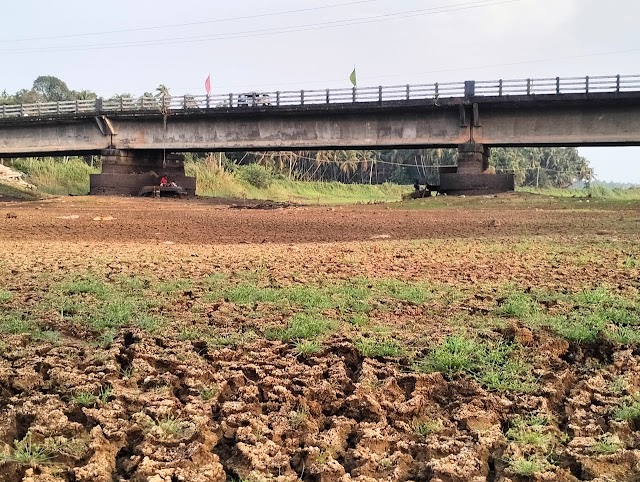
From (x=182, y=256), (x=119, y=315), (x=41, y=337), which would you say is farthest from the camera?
(x=182, y=256)

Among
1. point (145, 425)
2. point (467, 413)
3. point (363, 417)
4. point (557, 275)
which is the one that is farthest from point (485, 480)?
point (557, 275)

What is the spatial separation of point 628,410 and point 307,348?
2.29 metres

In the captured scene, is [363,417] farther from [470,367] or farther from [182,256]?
[182,256]

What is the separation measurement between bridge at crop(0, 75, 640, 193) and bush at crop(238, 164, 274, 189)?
16.3 metres

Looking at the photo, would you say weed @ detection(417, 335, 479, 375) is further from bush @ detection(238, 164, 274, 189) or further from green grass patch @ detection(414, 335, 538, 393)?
bush @ detection(238, 164, 274, 189)

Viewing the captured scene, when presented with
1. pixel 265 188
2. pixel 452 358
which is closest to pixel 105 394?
pixel 452 358

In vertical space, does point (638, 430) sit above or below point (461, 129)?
below

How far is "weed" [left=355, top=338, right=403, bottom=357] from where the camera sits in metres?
4.95

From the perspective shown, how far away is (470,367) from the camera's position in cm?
462

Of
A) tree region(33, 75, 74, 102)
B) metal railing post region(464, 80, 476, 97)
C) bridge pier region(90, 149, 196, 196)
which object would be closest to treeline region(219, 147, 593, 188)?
bridge pier region(90, 149, 196, 196)

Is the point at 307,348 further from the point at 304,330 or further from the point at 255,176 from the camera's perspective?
the point at 255,176

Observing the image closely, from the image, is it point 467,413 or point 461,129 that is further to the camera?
point 461,129

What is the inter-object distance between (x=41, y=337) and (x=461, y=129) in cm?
2957

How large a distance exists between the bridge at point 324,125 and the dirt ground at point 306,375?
23360mm
